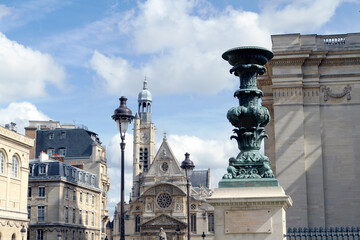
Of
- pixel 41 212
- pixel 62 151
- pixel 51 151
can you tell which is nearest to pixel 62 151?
pixel 62 151

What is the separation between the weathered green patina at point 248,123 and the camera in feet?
36.0

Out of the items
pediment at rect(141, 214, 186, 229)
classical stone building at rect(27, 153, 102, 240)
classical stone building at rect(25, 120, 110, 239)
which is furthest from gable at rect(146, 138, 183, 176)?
classical stone building at rect(27, 153, 102, 240)

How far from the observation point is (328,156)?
28.2m

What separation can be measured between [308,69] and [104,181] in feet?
163

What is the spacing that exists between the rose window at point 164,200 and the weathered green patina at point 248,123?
7931 cm

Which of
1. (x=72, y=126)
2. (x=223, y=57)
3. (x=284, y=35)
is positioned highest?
(x=72, y=126)

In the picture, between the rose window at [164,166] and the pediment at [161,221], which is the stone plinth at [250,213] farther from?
the rose window at [164,166]

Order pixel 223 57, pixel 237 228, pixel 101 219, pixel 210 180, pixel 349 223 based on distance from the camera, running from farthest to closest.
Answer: pixel 210 180, pixel 101 219, pixel 349 223, pixel 223 57, pixel 237 228

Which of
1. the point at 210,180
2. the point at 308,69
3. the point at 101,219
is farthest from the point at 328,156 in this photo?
the point at 210,180

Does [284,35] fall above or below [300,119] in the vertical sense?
above

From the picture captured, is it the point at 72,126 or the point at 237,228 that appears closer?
the point at 237,228

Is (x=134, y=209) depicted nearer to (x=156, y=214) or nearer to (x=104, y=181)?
(x=156, y=214)

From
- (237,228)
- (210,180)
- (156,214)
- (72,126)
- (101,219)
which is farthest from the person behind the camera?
(210,180)

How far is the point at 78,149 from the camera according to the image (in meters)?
74.9
